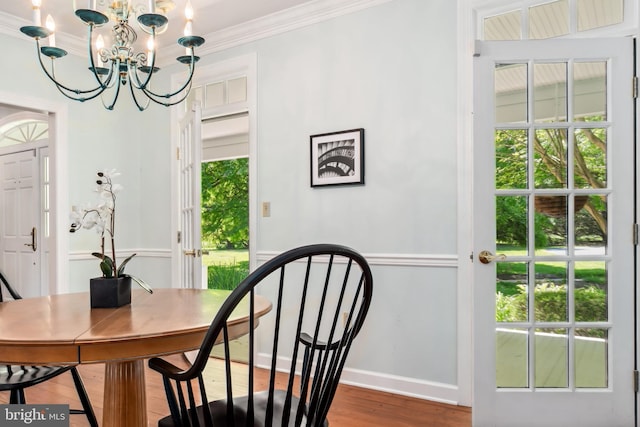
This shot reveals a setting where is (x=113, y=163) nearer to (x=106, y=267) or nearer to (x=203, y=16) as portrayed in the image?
(x=203, y=16)

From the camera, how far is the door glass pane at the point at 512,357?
2.36 m

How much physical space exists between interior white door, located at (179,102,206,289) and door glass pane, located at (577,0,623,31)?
2529 mm

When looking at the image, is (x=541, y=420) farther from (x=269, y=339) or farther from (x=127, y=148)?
(x=127, y=148)

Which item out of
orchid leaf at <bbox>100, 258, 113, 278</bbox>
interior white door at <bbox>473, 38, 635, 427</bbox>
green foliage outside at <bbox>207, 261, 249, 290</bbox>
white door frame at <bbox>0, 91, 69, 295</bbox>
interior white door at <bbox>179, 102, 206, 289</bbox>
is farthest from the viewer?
green foliage outside at <bbox>207, 261, 249, 290</bbox>

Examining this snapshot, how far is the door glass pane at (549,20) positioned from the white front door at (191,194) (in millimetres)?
2300

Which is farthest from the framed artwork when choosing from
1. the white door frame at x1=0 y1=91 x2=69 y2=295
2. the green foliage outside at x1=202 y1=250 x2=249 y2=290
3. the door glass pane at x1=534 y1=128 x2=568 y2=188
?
the green foliage outside at x1=202 y1=250 x2=249 y2=290

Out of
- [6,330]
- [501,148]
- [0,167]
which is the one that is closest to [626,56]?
[501,148]

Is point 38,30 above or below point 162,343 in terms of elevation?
above

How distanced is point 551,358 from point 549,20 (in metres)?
1.79

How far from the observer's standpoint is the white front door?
350 centimetres

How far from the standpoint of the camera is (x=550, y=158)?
2.37 meters

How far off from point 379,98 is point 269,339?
1.88 meters

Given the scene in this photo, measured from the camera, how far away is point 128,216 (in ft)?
13.9

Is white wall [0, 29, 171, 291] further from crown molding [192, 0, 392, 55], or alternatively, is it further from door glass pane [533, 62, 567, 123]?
door glass pane [533, 62, 567, 123]
